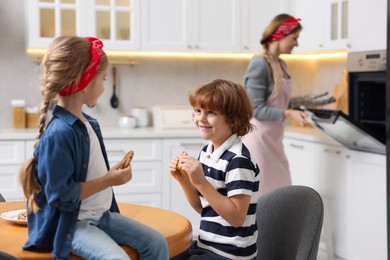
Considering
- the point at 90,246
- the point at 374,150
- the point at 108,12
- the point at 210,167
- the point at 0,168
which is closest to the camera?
the point at 90,246

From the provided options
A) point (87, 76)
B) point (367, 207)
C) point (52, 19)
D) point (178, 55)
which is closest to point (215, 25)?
point (178, 55)

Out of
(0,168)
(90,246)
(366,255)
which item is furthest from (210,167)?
(0,168)

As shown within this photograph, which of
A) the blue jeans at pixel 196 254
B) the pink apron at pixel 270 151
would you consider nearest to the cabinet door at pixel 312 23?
the pink apron at pixel 270 151

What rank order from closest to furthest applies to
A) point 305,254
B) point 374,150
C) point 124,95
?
point 305,254 < point 374,150 < point 124,95

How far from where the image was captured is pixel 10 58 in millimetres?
4719

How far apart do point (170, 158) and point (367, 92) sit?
1.45m

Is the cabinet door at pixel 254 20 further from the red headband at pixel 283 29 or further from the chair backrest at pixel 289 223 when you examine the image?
the chair backrest at pixel 289 223

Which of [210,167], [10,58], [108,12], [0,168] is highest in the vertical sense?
[108,12]

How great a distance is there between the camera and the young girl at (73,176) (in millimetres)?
1611

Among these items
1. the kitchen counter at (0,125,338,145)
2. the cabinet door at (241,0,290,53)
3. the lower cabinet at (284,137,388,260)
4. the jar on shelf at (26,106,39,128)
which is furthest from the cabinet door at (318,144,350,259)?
the jar on shelf at (26,106,39,128)

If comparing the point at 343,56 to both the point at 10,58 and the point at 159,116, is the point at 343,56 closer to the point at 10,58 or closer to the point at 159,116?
the point at 159,116

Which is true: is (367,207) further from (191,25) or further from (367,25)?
(191,25)

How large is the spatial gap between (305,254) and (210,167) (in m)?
0.38

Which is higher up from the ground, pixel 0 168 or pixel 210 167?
pixel 210 167
